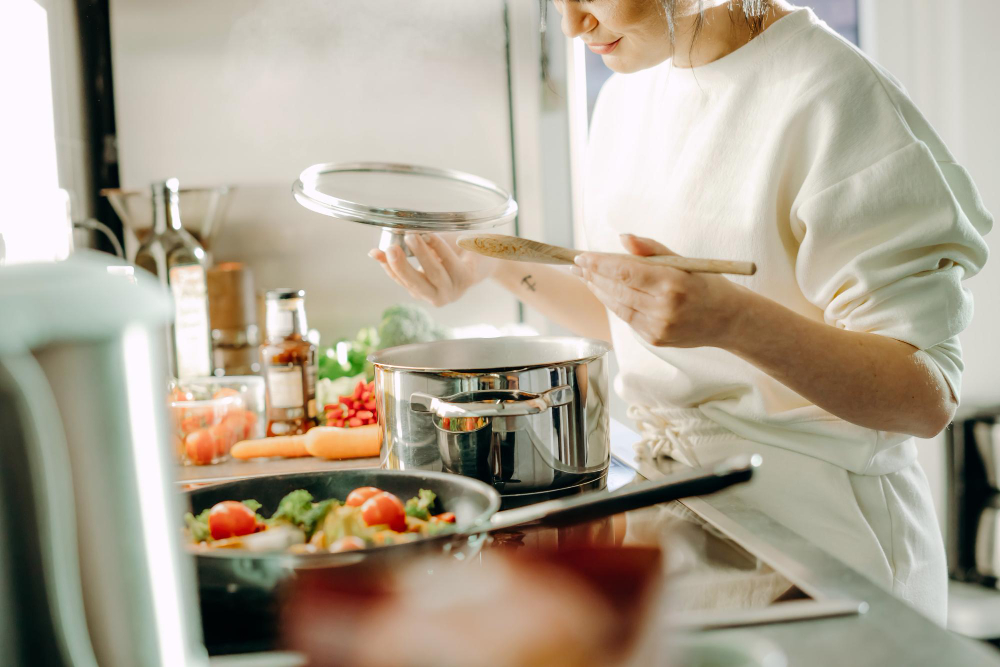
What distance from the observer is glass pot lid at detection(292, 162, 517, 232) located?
85 cm

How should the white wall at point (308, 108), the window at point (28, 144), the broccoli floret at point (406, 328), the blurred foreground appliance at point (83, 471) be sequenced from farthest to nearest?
the white wall at point (308, 108) < the broccoli floret at point (406, 328) < the window at point (28, 144) < the blurred foreground appliance at point (83, 471)

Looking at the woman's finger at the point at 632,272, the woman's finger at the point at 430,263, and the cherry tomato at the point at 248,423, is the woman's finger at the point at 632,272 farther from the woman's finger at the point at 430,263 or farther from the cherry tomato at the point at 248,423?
the cherry tomato at the point at 248,423

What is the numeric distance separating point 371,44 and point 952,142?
158 centimetres

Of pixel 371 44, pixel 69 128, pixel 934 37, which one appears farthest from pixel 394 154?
pixel 934 37

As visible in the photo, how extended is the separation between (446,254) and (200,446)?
427mm

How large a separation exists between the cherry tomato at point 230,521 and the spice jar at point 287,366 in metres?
0.62

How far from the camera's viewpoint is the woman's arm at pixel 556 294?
116 cm

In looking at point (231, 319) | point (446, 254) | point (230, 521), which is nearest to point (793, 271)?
point (446, 254)

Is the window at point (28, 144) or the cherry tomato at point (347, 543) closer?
the cherry tomato at point (347, 543)

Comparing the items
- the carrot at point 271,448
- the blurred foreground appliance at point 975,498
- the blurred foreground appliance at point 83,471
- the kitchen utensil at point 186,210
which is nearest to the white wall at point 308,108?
the kitchen utensil at point 186,210

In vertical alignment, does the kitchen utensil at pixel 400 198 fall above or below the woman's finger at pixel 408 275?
above

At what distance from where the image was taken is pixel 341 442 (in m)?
1.05

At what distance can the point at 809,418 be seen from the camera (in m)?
0.86

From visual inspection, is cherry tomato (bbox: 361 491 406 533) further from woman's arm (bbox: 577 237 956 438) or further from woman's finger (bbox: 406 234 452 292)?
woman's finger (bbox: 406 234 452 292)
